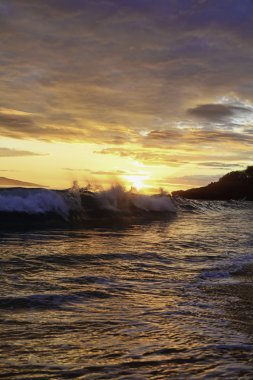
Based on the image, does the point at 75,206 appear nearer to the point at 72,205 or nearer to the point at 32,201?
the point at 72,205

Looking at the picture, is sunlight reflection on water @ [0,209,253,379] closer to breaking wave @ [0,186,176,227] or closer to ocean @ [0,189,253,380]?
ocean @ [0,189,253,380]

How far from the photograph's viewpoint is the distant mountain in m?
50.5

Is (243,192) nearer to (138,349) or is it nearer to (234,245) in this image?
(234,245)

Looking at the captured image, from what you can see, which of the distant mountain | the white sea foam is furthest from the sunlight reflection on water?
the distant mountain

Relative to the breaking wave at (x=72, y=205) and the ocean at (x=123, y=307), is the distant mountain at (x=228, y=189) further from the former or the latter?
the ocean at (x=123, y=307)

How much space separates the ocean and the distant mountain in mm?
39240

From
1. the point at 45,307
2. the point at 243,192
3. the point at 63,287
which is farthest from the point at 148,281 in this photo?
the point at 243,192

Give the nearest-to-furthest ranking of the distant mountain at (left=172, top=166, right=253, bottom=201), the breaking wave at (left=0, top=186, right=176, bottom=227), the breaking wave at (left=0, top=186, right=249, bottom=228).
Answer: the breaking wave at (left=0, top=186, right=249, bottom=228) → the breaking wave at (left=0, top=186, right=176, bottom=227) → the distant mountain at (left=172, top=166, right=253, bottom=201)

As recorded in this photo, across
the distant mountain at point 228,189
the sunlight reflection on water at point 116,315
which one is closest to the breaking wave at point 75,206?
the sunlight reflection on water at point 116,315

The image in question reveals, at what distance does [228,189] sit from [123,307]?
48950mm

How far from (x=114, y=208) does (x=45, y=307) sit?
15021 mm

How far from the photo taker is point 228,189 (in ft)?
173

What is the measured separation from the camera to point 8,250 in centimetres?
887

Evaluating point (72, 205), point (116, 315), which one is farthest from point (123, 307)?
point (72, 205)
